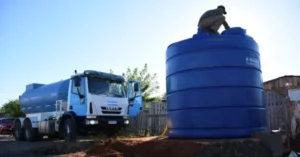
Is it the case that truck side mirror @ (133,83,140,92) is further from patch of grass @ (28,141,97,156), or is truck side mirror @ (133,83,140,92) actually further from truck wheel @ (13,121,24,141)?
truck wheel @ (13,121,24,141)

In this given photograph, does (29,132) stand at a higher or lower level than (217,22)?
lower

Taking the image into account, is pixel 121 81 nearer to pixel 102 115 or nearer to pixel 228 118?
pixel 102 115

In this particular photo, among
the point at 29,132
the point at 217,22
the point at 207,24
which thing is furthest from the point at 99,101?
the point at 217,22

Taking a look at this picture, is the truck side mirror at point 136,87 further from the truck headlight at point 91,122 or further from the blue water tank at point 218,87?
the blue water tank at point 218,87

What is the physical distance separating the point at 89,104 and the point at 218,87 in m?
7.39

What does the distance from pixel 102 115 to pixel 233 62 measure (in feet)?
25.5

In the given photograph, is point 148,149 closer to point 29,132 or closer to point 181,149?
point 181,149

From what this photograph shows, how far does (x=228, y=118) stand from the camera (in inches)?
207

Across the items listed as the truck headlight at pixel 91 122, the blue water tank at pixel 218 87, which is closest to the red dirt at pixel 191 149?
the blue water tank at pixel 218 87

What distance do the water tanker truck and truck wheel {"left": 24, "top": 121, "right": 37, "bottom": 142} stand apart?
4.48 ft

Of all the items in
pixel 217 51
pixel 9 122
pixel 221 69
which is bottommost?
pixel 9 122

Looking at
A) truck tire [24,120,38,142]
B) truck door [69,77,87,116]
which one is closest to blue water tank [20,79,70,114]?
truck tire [24,120,38,142]

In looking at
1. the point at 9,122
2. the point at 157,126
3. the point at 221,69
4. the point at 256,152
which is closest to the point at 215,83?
the point at 221,69

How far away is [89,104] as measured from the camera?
1174 cm
